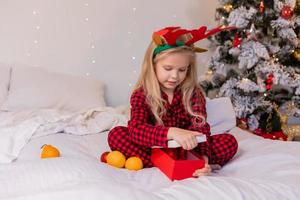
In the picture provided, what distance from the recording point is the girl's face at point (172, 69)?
1.56m

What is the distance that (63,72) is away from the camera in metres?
2.79

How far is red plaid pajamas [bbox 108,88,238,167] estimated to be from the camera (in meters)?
1.50

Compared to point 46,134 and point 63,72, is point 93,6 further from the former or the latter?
point 46,134

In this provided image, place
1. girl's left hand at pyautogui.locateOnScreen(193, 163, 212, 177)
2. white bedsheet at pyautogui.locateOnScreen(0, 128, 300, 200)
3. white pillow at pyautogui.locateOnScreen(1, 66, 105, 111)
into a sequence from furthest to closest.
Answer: white pillow at pyautogui.locateOnScreen(1, 66, 105, 111) → girl's left hand at pyautogui.locateOnScreen(193, 163, 212, 177) → white bedsheet at pyautogui.locateOnScreen(0, 128, 300, 200)

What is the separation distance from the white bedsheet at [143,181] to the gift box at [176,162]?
0.12ft

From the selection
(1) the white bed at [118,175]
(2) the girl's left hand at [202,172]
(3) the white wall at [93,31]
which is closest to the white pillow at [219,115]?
(1) the white bed at [118,175]

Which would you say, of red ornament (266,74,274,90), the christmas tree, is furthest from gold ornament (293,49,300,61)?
red ornament (266,74,274,90)

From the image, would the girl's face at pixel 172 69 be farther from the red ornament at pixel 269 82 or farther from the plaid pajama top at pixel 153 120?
the red ornament at pixel 269 82

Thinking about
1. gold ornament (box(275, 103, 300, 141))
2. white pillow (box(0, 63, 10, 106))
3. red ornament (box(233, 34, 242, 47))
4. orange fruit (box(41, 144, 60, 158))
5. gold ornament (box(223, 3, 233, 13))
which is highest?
gold ornament (box(223, 3, 233, 13))

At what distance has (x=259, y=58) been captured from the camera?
2.55 metres

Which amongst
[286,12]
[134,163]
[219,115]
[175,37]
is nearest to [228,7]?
[286,12]

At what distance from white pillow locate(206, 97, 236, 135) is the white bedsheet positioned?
46cm

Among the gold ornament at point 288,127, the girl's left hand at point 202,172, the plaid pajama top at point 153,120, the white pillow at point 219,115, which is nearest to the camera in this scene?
the girl's left hand at point 202,172

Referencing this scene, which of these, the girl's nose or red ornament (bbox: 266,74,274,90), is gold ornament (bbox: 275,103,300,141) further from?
the girl's nose
